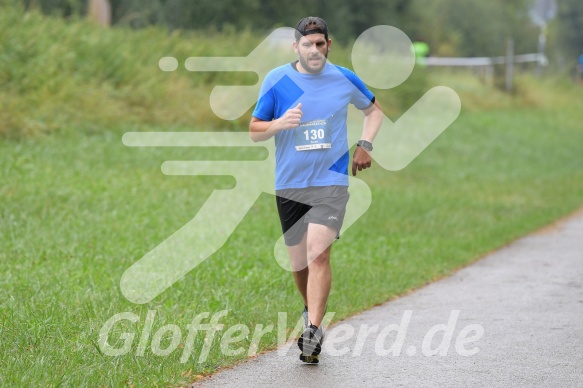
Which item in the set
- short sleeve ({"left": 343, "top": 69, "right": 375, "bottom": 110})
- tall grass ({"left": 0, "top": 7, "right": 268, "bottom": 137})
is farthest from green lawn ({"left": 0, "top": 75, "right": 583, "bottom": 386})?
short sleeve ({"left": 343, "top": 69, "right": 375, "bottom": 110})

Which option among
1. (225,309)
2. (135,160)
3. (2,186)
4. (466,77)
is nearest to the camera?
(225,309)

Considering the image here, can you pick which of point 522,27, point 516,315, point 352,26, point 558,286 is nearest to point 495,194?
point 558,286

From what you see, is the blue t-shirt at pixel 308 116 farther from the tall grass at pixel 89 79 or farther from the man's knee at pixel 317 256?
the tall grass at pixel 89 79

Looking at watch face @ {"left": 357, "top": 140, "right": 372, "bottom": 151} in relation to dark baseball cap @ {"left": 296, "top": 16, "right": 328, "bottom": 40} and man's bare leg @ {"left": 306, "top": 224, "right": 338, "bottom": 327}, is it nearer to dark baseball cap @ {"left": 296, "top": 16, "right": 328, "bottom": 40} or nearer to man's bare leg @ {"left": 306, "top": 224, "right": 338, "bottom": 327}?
man's bare leg @ {"left": 306, "top": 224, "right": 338, "bottom": 327}

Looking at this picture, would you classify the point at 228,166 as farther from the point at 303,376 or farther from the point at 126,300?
the point at 303,376

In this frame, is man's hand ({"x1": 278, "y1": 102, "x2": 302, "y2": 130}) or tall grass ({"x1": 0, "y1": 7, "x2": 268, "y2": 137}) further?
tall grass ({"x1": 0, "y1": 7, "x2": 268, "y2": 137})

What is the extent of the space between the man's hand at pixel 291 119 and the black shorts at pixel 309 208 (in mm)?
548

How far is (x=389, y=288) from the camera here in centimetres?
1051

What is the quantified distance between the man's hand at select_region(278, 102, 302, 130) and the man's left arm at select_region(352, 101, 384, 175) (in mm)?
549

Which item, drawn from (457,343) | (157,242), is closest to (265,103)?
(457,343)

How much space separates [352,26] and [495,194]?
3546 centimetres

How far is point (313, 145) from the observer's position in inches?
285

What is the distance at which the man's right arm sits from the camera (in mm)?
6953

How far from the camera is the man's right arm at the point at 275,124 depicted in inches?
274
